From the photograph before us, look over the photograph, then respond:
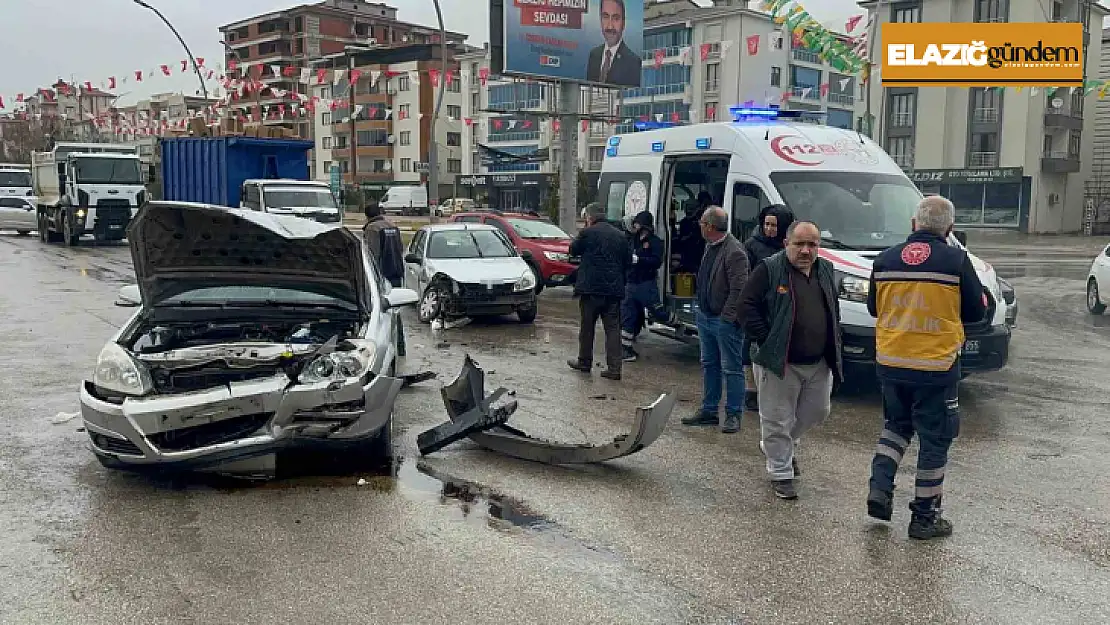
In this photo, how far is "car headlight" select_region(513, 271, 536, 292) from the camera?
12.9m

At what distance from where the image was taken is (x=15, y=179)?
38.0m

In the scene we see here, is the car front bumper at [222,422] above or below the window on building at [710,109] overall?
below

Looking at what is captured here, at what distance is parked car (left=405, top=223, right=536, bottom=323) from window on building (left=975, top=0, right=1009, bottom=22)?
4567 centimetres

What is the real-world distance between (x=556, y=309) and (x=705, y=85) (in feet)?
172

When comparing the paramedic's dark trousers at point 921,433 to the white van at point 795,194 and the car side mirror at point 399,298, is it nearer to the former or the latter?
the white van at point 795,194

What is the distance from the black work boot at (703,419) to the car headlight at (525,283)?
5.76m

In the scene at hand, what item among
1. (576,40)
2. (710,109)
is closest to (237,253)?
(576,40)

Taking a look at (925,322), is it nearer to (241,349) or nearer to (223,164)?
(241,349)

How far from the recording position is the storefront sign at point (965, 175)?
5119 centimetres

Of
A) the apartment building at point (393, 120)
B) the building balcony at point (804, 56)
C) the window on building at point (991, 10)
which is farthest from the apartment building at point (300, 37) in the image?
the window on building at point (991, 10)

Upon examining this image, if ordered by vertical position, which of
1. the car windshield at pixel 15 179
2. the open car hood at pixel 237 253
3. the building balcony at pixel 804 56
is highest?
the building balcony at pixel 804 56

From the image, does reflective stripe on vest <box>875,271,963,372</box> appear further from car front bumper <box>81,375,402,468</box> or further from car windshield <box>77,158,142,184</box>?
car windshield <box>77,158,142,184</box>

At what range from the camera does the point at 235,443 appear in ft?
17.9

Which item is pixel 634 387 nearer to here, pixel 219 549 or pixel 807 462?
pixel 807 462
